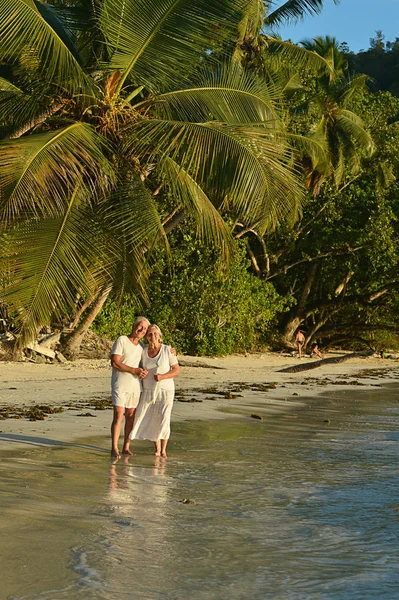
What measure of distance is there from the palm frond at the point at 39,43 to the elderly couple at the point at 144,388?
26.1 feet

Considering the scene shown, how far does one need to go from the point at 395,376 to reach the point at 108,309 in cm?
761

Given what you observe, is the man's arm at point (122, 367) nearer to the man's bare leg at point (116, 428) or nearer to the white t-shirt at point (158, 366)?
the white t-shirt at point (158, 366)

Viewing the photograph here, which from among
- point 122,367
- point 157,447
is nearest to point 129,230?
point 157,447

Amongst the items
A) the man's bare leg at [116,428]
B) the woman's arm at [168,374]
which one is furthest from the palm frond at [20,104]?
the man's bare leg at [116,428]

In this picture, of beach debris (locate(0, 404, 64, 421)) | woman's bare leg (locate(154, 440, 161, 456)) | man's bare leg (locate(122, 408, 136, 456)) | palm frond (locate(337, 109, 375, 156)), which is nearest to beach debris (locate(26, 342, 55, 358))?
beach debris (locate(0, 404, 64, 421))

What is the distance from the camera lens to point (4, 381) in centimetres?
1605

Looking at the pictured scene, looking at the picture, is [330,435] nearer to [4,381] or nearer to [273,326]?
[4,381]

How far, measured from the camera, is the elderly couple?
8.92 metres

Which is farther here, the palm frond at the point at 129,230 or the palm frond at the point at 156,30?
the palm frond at the point at 156,30

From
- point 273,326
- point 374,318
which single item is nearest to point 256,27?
point 273,326

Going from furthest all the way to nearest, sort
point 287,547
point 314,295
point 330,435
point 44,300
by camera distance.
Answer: point 314,295 → point 44,300 → point 330,435 → point 287,547

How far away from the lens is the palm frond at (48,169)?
13906mm

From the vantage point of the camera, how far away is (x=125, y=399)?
902cm

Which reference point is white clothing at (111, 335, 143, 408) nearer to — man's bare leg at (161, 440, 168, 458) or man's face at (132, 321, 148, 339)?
man's face at (132, 321, 148, 339)
